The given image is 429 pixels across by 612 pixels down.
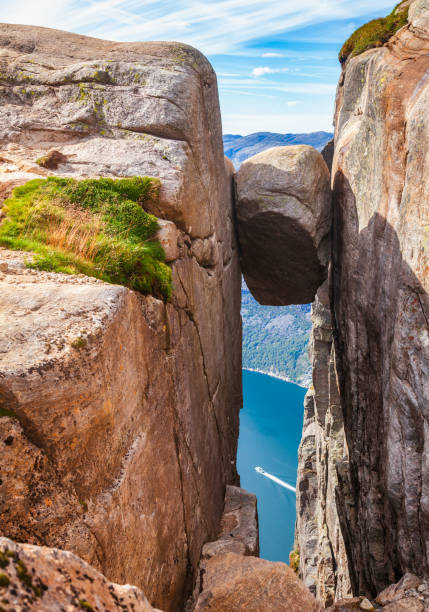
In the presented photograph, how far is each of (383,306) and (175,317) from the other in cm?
594

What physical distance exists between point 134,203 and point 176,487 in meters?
5.22

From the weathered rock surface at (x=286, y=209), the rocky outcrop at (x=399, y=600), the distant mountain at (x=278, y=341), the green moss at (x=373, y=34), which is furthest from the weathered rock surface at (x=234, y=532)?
the distant mountain at (x=278, y=341)

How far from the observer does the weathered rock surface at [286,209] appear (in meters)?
15.6

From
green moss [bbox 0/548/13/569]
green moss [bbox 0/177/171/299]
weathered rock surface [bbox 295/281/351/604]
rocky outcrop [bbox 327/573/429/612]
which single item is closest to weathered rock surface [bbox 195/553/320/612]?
rocky outcrop [bbox 327/573/429/612]

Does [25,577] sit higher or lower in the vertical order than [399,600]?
higher

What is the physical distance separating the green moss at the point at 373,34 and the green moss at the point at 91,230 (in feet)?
29.6

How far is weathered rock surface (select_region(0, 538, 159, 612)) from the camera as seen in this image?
97.8 inches

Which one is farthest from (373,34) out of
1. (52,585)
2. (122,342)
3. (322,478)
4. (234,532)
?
(322,478)

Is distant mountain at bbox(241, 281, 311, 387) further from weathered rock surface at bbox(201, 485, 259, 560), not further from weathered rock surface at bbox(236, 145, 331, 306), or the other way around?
weathered rock surface at bbox(201, 485, 259, 560)

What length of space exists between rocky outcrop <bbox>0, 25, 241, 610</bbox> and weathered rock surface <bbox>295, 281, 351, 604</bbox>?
5663mm

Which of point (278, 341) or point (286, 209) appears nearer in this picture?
point (286, 209)

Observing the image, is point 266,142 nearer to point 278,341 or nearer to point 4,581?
point 278,341

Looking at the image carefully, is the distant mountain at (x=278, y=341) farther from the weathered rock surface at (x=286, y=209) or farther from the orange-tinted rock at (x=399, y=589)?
the orange-tinted rock at (x=399, y=589)

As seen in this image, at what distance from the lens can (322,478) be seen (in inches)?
853
